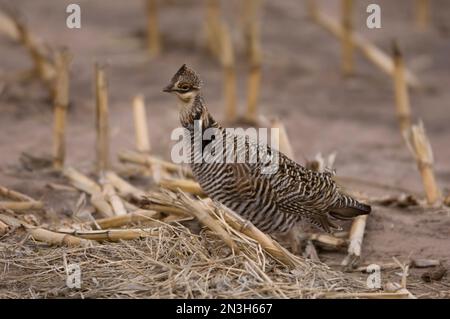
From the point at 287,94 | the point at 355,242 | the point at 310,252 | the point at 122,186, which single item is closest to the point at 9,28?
the point at 287,94

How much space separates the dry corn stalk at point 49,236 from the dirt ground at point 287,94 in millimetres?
666

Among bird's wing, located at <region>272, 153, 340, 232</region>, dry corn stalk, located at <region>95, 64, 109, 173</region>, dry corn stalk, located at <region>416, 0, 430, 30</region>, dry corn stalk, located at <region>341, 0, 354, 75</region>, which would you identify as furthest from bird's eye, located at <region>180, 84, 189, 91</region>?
dry corn stalk, located at <region>416, 0, 430, 30</region>

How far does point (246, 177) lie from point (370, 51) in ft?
19.5

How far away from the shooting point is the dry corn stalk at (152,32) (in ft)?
40.2

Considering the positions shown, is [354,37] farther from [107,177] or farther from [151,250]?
[151,250]

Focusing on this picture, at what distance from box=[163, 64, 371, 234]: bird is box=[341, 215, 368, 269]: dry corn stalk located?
0.99ft

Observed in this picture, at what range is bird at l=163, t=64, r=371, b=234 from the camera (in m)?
5.88

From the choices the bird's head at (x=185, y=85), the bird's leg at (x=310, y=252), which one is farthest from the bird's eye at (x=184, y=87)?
the bird's leg at (x=310, y=252)

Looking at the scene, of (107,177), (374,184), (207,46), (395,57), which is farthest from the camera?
(207,46)

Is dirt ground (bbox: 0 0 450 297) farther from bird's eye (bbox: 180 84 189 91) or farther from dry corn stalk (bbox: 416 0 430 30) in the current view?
bird's eye (bbox: 180 84 189 91)

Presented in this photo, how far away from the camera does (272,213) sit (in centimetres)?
601
